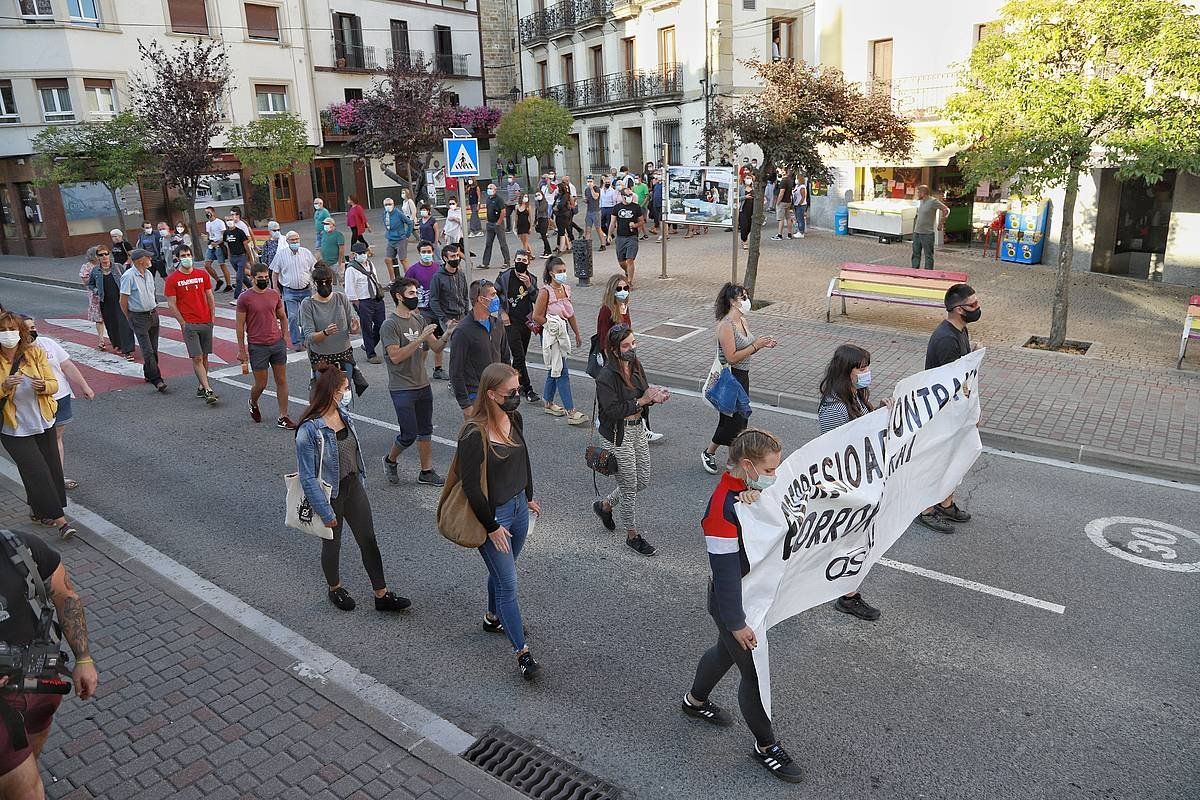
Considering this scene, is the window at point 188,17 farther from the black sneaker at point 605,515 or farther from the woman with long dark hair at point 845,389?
Answer: the woman with long dark hair at point 845,389

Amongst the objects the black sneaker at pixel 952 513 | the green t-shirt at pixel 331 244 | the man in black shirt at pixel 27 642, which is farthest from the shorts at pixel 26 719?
the green t-shirt at pixel 331 244

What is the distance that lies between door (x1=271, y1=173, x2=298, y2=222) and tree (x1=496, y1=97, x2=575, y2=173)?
31.0 feet

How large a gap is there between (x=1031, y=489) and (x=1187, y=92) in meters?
6.55

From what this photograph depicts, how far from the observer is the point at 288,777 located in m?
4.21

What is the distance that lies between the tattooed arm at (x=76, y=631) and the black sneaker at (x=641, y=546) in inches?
150

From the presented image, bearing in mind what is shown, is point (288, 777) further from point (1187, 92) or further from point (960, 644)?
point (1187, 92)

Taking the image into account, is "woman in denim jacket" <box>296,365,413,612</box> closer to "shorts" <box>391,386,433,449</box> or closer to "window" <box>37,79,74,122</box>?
"shorts" <box>391,386,433,449</box>

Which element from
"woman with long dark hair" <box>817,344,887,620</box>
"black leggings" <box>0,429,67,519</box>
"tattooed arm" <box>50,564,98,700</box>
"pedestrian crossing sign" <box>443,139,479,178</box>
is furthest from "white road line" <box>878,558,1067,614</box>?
"pedestrian crossing sign" <box>443,139,479,178</box>

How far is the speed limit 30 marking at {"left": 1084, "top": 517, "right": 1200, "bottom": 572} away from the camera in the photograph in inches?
246

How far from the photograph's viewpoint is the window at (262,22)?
3431cm

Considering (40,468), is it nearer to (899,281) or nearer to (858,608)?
(858,608)

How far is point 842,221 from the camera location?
950 inches

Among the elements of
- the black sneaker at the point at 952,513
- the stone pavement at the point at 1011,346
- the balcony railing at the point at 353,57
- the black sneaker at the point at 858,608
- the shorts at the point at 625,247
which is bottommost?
the black sneaker at the point at 858,608

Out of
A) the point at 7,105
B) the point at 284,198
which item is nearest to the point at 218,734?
the point at 7,105
